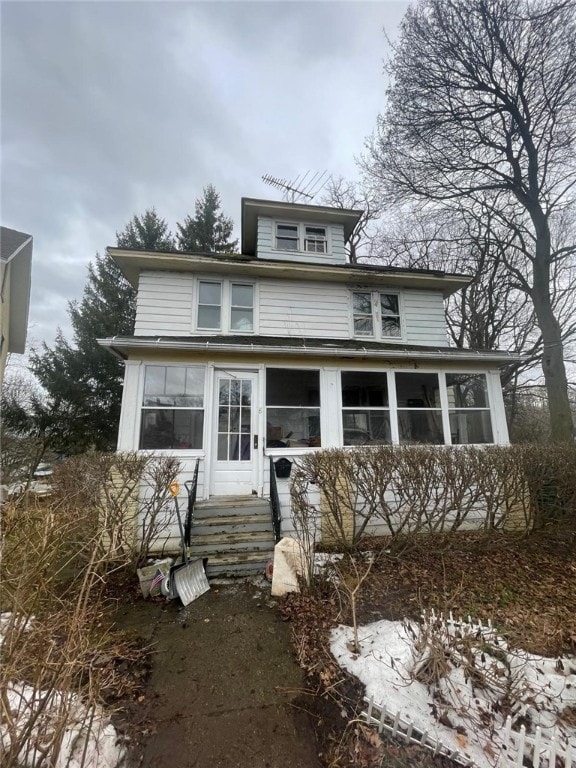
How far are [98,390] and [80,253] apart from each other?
987 centimetres

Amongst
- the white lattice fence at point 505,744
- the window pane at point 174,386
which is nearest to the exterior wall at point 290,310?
the window pane at point 174,386

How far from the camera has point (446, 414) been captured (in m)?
7.25

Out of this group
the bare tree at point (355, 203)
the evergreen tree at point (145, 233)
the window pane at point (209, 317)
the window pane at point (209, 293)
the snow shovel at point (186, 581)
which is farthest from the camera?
the evergreen tree at point (145, 233)

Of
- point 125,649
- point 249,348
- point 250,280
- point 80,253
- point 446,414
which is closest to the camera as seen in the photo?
point 125,649

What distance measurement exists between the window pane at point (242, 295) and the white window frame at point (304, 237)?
1.82 meters

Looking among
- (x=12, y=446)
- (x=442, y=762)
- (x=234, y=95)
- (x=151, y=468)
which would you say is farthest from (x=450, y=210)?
(x=12, y=446)

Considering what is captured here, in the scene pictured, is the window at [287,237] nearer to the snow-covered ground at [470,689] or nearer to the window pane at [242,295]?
the window pane at [242,295]

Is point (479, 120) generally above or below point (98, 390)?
above

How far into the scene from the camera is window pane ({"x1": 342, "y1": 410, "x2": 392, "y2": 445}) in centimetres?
692

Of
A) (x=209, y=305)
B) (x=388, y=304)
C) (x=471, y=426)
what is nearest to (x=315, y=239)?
(x=388, y=304)

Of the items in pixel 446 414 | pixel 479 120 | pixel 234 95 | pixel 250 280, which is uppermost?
pixel 479 120

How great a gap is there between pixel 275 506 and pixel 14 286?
39.6ft

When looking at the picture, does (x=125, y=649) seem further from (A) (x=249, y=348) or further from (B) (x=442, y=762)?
(A) (x=249, y=348)

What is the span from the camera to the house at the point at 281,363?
6.22 metres
